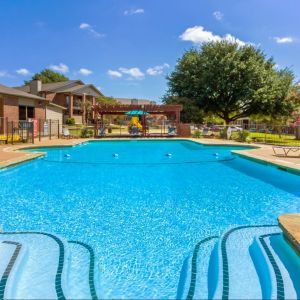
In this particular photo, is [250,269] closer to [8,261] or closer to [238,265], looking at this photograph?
[238,265]

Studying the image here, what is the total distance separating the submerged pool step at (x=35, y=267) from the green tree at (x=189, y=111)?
25.6 metres

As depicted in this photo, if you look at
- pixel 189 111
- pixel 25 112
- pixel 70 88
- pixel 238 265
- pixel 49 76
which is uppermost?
pixel 49 76

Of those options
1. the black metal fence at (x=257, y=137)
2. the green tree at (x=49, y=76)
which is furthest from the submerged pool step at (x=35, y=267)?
the green tree at (x=49, y=76)

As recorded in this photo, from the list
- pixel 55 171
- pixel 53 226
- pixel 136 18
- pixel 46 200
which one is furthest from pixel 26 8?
pixel 53 226

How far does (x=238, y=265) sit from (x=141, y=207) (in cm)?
297

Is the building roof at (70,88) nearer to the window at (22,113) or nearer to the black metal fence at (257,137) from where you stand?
the window at (22,113)

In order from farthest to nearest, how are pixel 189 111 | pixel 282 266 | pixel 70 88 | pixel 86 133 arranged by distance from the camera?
pixel 70 88
pixel 189 111
pixel 86 133
pixel 282 266

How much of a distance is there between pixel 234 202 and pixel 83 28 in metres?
21.7

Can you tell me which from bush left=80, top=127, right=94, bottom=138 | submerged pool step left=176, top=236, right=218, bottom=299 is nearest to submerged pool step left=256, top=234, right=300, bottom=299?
submerged pool step left=176, top=236, right=218, bottom=299

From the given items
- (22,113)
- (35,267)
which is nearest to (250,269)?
(35,267)

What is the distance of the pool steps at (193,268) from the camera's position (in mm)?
2820

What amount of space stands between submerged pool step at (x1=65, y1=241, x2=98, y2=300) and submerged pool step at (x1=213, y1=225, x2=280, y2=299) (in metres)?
1.23

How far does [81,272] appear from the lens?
131 inches

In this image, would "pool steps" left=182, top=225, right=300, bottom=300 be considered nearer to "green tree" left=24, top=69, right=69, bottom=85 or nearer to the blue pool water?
the blue pool water
